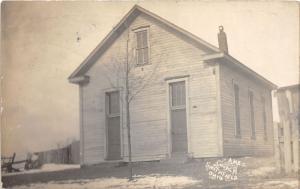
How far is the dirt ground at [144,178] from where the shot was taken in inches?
204

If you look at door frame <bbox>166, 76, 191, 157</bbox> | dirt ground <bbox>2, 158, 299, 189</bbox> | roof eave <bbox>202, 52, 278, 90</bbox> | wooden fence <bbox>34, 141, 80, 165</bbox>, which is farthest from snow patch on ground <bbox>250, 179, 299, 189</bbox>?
wooden fence <bbox>34, 141, 80, 165</bbox>

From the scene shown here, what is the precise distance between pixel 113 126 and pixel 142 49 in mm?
941

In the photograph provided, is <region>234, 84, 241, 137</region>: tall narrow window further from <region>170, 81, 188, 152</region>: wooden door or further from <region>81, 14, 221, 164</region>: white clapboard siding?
<region>170, 81, 188, 152</region>: wooden door

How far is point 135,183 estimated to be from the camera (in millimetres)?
5258

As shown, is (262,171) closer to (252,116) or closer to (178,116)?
(252,116)

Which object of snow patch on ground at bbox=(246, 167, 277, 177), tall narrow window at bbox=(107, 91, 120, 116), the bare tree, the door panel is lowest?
snow patch on ground at bbox=(246, 167, 277, 177)

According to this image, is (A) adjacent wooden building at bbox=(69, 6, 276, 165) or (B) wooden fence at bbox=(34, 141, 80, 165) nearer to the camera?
(B) wooden fence at bbox=(34, 141, 80, 165)

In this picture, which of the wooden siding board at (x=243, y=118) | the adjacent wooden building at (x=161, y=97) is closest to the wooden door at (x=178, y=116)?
the adjacent wooden building at (x=161, y=97)

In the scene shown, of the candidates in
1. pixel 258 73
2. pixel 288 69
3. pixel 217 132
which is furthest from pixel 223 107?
pixel 288 69

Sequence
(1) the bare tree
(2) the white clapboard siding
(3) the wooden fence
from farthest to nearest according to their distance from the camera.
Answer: (1) the bare tree < (2) the white clapboard siding < (3) the wooden fence

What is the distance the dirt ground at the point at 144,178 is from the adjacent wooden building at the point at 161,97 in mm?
115

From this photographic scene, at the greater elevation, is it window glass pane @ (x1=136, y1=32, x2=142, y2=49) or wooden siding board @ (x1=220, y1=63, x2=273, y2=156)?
window glass pane @ (x1=136, y1=32, x2=142, y2=49)

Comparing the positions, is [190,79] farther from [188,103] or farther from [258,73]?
[258,73]

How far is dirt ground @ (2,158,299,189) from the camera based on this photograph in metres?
5.18
